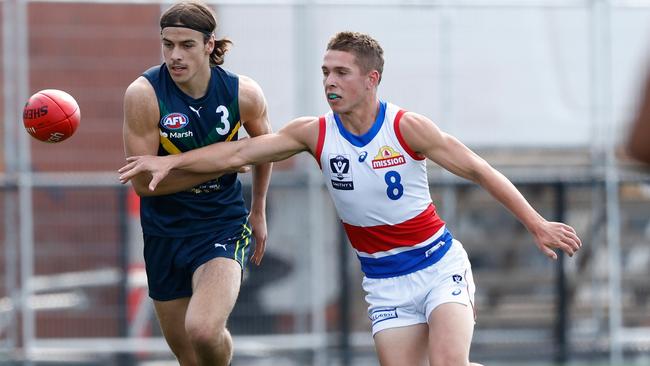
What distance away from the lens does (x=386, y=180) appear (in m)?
6.22

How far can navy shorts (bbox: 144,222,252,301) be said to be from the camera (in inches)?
258

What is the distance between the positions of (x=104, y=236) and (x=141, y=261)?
0.46m

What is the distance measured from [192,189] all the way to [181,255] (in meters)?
0.37

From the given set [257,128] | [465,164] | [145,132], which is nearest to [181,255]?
[145,132]

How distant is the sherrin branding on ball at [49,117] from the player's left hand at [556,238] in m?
2.56

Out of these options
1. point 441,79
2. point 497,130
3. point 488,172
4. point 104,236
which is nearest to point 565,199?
point 497,130

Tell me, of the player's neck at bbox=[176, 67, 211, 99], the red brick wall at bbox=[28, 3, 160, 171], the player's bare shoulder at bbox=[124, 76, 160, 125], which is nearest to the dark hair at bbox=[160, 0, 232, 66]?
the player's neck at bbox=[176, 67, 211, 99]

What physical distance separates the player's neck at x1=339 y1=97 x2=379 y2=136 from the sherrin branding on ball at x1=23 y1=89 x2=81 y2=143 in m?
1.49

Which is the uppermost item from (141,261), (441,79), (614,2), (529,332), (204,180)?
(614,2)

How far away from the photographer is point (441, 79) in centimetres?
1145

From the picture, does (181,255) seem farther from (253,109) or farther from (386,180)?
(386,180)

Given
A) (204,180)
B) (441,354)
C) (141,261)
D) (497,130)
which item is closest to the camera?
(441,354)

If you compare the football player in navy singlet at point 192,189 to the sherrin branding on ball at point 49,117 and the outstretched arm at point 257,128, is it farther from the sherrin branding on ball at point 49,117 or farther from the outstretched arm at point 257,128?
the sherrin branding on ball at point 49,117

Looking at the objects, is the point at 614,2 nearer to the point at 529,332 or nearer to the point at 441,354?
the point at 529,332
